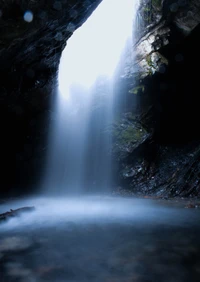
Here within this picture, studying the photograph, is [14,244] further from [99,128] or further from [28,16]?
[99,128]

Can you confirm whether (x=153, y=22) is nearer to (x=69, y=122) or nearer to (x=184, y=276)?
(x=69, y=122)

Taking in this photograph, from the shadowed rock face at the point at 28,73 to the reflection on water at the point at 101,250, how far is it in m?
4.56


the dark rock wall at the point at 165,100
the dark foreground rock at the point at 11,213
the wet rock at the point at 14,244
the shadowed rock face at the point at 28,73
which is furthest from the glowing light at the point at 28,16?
the dark rock wall at the point at 165,100

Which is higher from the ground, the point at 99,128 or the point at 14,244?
the point at 99,128

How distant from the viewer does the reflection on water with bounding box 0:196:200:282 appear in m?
2.34

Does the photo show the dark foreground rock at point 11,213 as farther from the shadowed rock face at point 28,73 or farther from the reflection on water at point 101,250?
the shadowed rock face at point 28,73

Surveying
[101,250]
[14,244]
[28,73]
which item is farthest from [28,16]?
[101,250]

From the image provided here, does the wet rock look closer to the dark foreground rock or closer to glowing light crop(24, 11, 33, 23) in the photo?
the dark foreground rock

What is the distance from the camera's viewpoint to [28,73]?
8602 millimetres

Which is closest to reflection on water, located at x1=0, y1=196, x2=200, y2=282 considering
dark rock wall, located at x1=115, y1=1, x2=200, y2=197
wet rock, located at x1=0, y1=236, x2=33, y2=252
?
wet rock, located at x1=0, y1=236, x2=33, y2=252

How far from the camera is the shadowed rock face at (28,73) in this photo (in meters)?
5.57

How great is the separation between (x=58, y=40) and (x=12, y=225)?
19.0 ft

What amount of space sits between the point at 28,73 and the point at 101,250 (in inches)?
284

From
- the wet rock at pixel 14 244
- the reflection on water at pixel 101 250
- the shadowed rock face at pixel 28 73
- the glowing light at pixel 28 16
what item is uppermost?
the shadowed rock face at pixel 28 73
